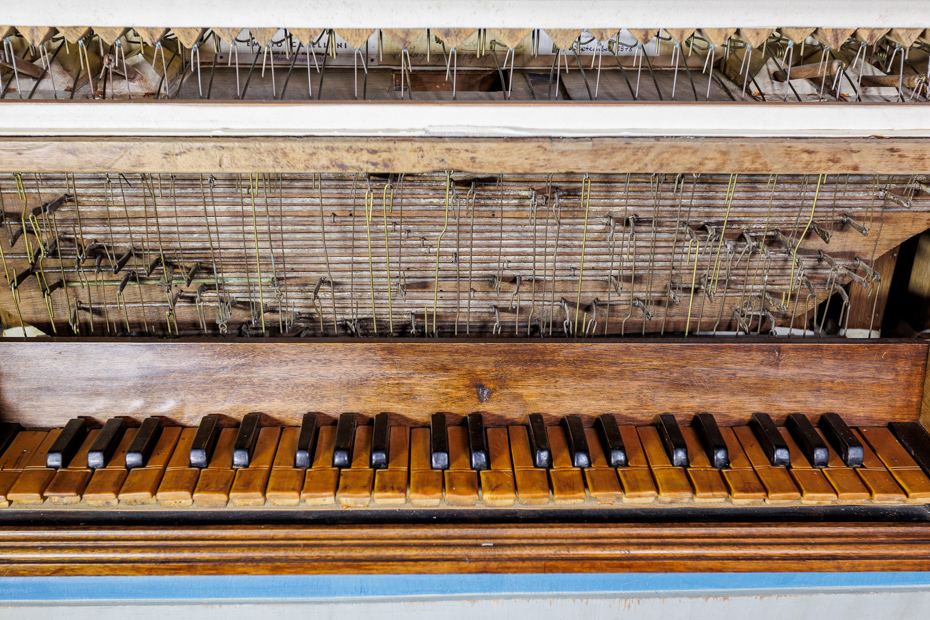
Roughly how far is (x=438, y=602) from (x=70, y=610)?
0.99 m

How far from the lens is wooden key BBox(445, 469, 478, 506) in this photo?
72.1 inches

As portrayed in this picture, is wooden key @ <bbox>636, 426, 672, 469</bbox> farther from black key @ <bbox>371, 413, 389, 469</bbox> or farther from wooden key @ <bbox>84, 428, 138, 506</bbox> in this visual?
wooden key @ <bbox>84, 428, 138, 506</bbox>

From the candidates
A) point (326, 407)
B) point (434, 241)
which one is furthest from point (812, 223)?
point (326, 407)

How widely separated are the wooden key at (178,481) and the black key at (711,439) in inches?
56.0

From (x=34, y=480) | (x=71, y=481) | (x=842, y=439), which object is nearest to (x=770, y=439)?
(x=842, y=439)

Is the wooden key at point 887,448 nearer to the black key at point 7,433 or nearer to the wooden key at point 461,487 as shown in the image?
the wooden key at point 461,487

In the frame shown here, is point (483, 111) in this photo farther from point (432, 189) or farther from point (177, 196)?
point (177, 196)

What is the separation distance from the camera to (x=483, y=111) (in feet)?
4.95

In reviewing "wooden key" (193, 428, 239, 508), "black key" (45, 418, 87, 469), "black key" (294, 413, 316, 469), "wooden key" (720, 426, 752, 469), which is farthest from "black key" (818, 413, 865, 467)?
"black key" (45, 418, 87, 469)

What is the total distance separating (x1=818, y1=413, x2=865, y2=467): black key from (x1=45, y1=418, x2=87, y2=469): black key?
2.16 meters

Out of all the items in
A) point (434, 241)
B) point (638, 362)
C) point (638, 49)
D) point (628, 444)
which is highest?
point (638, 49)

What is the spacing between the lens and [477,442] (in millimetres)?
1920

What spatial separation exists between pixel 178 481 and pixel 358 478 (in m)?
0.48

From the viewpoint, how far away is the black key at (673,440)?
6.27 feet
